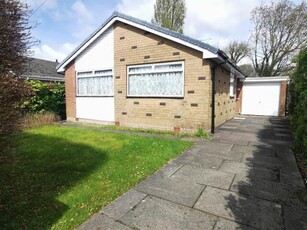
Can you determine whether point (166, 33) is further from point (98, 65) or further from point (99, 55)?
point (98, 65)

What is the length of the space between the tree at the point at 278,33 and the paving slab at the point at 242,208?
26.2m

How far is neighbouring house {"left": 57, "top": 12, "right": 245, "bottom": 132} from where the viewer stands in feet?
25.6

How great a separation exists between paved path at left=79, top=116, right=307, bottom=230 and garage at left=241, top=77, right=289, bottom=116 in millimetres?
11616

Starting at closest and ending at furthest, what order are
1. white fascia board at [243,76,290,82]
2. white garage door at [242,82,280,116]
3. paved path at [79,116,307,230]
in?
paved path at [79,116,307,230]
white fascia board at [243,76,290,82]
white garage door at [242,82,280,116]

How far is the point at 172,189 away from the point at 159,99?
550 centimetres

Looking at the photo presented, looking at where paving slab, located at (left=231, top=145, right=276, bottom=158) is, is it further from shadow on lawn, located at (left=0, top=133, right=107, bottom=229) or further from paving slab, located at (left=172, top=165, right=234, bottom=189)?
shadow on lawn, located at (left=0, top=133, right=107, bottom=229)

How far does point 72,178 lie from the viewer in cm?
402

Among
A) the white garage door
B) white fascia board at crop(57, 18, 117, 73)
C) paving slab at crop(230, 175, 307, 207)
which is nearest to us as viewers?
paving slab at crop(230, 175, 307, 207)

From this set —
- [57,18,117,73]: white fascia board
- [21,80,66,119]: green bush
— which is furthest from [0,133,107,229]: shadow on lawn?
[57,18,117,73]: white fascia board

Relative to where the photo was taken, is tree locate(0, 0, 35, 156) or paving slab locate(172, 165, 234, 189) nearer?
tree locate(0, 0, 35, 156)

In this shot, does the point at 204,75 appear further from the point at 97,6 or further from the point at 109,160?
the point at 97,6

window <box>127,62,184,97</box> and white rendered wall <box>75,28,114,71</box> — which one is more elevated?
white rendered wall <box>75,28,114,71</box>

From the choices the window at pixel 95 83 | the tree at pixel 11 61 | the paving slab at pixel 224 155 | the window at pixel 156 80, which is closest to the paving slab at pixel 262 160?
the paving slab at pixel 224 155

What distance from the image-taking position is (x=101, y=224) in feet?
8.57
